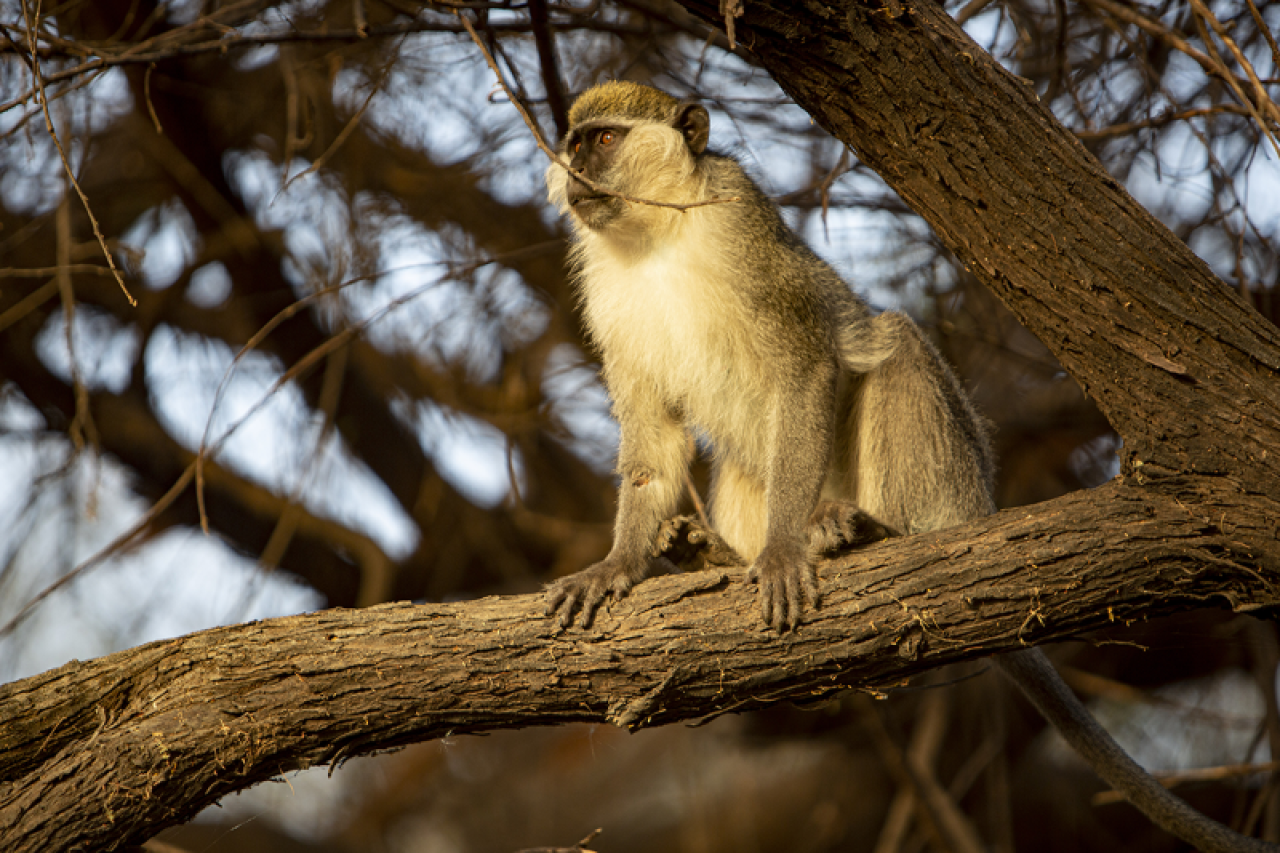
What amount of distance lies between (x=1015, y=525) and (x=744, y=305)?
1.04 metres

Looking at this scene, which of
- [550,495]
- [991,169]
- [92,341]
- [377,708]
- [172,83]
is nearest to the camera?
[991,169]

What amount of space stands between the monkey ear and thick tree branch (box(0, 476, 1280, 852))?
57.2 inches

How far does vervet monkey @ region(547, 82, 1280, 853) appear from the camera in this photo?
3.02 m

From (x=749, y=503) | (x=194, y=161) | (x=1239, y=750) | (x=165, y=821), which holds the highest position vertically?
(x=194, y=161)

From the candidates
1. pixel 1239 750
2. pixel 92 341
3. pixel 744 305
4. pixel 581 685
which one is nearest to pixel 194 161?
pixel 92 341

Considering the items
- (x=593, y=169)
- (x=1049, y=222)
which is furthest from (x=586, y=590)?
(x=1049, y=222)

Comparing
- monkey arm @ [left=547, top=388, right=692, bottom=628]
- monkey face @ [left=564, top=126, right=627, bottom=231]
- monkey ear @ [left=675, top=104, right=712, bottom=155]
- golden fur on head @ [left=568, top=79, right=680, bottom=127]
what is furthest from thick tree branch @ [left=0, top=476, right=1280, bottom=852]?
golden fur on head @ [left=568, top=79, right=680, bottom=127]

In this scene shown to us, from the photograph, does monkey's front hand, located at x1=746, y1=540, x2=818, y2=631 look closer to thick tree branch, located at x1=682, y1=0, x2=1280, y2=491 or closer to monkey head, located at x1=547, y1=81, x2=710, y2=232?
thick tree branch, located at x1=682, y1=0, x2=1280, y2=491

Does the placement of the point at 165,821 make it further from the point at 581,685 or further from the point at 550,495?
the point at 550,495

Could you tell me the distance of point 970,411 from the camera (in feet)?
11.5

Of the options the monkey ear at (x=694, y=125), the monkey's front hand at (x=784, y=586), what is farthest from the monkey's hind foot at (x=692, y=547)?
the monkey ear at (x=694, y=125)

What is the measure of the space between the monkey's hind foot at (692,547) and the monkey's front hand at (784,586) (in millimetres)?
498

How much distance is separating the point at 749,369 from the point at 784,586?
835mm

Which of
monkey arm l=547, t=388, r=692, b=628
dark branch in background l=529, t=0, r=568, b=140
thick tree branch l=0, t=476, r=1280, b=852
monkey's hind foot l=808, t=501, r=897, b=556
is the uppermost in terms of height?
dark branch in background l=529, t=0, r=568, b=140
